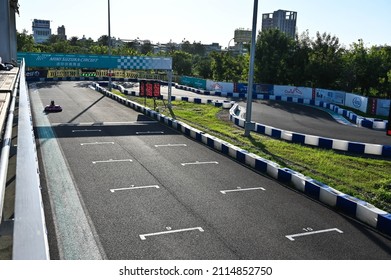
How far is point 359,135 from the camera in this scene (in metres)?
22.1

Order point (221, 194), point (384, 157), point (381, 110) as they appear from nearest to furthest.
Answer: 1. point (221, 194)
2. point (384, 157)
3. point (381, 110)

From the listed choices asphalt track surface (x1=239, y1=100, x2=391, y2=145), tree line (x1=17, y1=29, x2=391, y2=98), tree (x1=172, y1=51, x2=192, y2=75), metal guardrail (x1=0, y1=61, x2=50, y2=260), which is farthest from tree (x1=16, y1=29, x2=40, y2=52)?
metal guardrail (x1=0, y1=61, x2=50, y2=260)

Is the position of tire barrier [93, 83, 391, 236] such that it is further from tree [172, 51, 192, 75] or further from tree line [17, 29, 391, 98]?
tree [172, 51, 192, 75]

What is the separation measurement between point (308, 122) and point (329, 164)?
1207cm

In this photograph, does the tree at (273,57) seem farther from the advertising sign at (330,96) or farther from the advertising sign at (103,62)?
the advertising sign at (103,62)

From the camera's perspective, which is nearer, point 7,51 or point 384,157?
point 384,157

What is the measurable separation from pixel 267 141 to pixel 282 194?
303 inches

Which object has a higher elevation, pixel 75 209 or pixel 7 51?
pixel 7 51

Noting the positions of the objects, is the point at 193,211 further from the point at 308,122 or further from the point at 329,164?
the point at 308,122

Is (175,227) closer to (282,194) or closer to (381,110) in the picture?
(282,194)

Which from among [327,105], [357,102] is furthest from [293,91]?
[357,102]

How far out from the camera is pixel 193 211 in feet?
32.8

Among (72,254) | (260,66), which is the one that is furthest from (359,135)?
(260,66)

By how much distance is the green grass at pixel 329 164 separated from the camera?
12014mm
